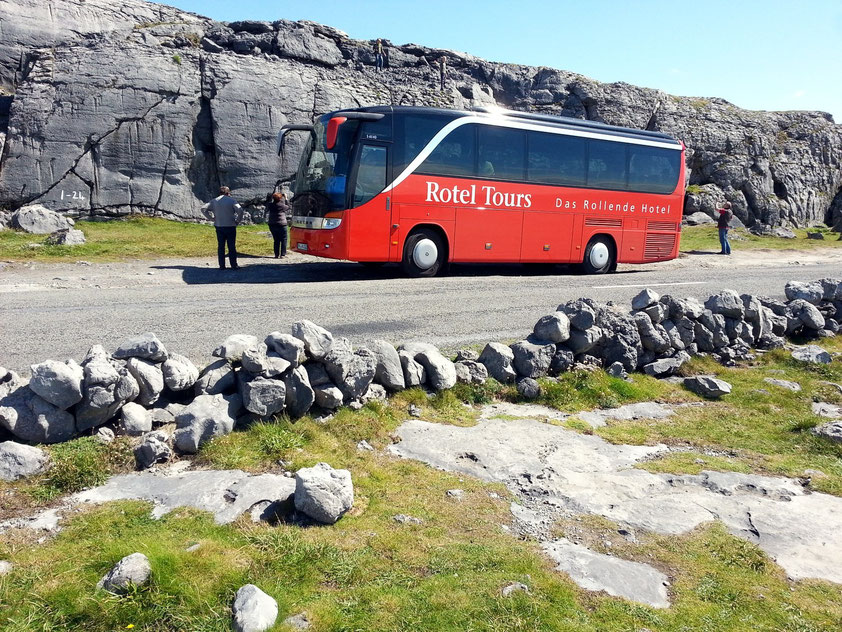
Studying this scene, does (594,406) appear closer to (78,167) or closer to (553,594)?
(553,594)

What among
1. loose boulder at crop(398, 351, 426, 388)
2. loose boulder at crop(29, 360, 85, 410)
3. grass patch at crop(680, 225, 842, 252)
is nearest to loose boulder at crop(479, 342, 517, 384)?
loose boulder at crop(398, 351, 426, 388)

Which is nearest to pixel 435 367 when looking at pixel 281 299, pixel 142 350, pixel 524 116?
pixel 142 350

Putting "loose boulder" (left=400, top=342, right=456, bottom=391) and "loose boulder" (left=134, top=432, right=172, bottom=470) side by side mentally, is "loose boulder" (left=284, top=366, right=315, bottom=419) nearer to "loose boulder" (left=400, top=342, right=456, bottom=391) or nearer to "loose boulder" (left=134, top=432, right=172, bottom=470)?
"loose boulder" (left=134, top=432, right=172, bottom=470)

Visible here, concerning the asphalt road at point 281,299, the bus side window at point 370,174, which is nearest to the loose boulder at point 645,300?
the asphalt road at point 281,299

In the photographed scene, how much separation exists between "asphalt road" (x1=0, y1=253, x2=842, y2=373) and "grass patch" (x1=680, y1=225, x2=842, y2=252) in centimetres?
752

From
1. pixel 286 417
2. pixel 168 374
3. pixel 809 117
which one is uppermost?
pixel 809 117

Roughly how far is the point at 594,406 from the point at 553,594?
10.7 feet

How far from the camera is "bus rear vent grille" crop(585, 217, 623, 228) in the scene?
1508 centimetres

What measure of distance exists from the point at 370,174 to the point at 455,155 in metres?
1.94

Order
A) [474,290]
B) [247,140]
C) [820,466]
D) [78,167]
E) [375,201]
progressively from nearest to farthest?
[820,466] < [474,290] < [375,201] < [78,167] < [247,140]

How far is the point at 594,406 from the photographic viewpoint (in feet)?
19.9

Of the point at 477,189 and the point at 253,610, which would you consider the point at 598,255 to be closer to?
the point at 477,189

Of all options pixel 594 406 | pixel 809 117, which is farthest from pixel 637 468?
pixel 809 117

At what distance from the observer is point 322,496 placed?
3.52 m
